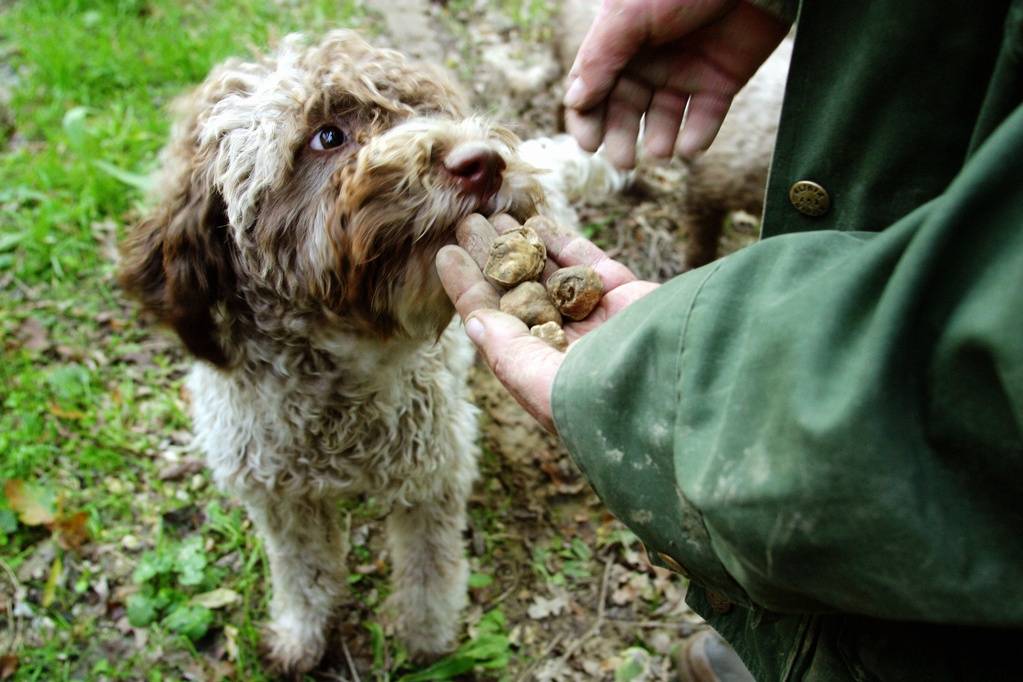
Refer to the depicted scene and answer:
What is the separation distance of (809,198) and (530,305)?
0.71 meters

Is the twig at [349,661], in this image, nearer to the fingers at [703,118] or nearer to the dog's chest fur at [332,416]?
the dog's chest fur at [332,416]

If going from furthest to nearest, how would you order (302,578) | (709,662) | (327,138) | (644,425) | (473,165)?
(302,578), (709,662), (327,138), (473,165), (644,425)

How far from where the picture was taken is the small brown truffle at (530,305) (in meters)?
2.06

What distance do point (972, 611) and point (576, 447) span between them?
2.20ft

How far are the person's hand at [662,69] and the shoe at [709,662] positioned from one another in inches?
74.8

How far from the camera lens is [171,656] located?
10.9 ft

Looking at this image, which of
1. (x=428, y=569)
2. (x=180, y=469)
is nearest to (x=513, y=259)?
(x=428, y=569)

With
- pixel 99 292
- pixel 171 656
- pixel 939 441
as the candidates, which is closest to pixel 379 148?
pixel 939 441

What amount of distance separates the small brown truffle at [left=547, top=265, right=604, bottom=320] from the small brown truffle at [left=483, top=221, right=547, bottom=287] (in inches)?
2.8

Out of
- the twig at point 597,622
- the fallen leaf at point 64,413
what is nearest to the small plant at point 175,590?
the fallen leaf at point 64,413

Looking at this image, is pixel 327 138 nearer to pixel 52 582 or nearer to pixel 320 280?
pixel 320 280

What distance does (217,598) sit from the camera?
11.5 feet

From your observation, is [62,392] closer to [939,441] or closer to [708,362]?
[708,362]

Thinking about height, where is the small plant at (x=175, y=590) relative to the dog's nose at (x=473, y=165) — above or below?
below
